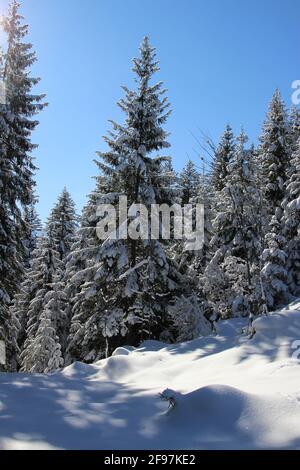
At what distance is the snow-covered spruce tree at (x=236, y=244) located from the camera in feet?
66.4

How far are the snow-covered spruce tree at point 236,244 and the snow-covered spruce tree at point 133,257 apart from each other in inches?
110

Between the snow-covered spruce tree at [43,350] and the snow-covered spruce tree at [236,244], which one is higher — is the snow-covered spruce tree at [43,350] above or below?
below

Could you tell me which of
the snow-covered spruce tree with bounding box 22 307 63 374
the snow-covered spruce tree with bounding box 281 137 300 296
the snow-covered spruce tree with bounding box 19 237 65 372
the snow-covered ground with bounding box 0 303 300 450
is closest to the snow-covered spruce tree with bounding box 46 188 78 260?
the snow-covered spruce tree with bounding box 19 237 65 372

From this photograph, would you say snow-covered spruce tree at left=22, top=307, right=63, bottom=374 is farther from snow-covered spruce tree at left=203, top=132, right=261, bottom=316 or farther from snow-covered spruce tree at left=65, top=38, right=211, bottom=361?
snow-covered spruce tree at left=203, top=132, right=261, bottom=316

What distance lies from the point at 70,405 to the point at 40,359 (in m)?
18.7

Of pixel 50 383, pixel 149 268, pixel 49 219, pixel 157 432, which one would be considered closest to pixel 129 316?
pixel 149 268

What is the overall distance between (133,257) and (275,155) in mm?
13155

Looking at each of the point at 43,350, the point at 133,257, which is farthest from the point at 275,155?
the point at 43,350

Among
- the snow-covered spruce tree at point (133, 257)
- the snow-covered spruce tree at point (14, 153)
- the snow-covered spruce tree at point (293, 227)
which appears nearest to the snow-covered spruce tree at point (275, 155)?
the snow-covered spruce tree at point (293, 227)

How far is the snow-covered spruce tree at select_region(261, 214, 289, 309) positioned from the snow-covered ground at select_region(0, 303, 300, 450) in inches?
439

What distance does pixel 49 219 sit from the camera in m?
32.2

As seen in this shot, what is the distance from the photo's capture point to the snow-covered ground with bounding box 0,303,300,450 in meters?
4.72

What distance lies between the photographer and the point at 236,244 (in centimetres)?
2242

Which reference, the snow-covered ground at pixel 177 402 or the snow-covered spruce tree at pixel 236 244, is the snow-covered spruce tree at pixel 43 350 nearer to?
the snow-covered spruce tree at pixel 236 244
